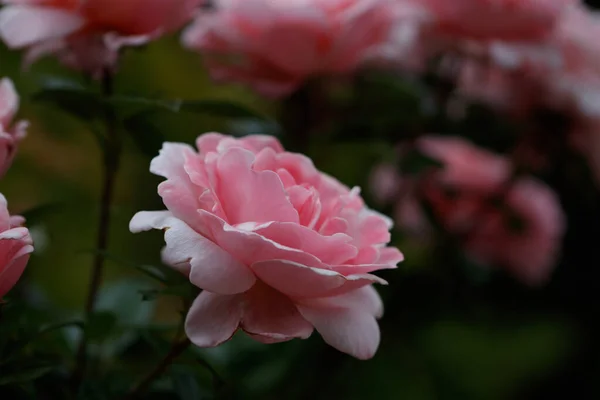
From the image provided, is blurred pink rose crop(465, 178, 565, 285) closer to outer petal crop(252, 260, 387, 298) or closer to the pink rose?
the pink rose

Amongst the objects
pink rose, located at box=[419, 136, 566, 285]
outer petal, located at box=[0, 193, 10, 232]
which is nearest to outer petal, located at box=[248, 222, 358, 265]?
outer petal, located at box=[0, 193, 10, 232]

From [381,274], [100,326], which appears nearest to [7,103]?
[100,326]

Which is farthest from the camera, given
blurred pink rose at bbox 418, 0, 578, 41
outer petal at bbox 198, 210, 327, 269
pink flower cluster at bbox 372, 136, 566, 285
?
pink flower cluster at bbox 372, 136, 566, 285

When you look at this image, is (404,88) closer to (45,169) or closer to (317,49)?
(317,49)

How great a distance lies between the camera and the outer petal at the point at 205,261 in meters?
0.28

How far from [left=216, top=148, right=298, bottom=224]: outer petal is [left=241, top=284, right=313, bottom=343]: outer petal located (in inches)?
1.3

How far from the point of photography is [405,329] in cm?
74

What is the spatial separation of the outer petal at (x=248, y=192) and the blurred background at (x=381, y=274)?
2.6 inches

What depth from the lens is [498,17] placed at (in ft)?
1.85

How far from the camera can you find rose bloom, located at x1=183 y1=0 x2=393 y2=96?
18.7 inches

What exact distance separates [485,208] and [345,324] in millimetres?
483

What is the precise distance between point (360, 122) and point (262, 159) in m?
0.29

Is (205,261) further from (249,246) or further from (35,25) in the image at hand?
(35,25)

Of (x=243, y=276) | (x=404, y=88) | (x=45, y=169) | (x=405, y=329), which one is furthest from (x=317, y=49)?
(x=45, y=169)
